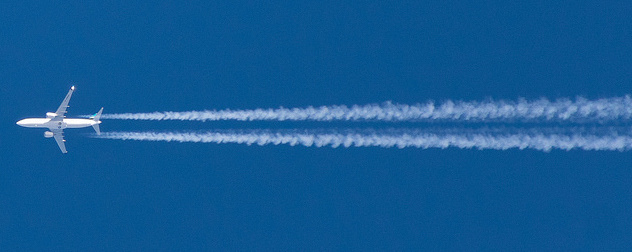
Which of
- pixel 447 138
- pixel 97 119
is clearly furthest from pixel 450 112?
pixel 97 119

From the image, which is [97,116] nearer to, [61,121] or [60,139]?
[61,121]

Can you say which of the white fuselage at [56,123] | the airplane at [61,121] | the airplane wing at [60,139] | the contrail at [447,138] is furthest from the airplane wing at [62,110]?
the contrail at [447,138]

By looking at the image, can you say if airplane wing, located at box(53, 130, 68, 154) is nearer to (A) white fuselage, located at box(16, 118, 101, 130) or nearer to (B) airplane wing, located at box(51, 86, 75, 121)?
(A) white fuselage, located at box(16, 118, 101, 130)

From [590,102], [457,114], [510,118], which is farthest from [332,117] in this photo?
[590,102]

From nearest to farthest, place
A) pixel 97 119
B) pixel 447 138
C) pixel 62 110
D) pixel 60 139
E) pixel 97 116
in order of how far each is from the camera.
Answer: pixel 447 138 → pixel 97 119 → pixel 97 116 → pixel 62 110 → pixel 60 139

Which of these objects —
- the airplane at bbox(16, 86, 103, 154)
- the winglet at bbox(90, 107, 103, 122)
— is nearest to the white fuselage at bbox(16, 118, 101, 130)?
the airplane at bbox(16, 86, 103, 154)

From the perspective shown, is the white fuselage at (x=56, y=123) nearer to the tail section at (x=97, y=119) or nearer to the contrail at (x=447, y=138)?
the tail section at (x=97, y=119)

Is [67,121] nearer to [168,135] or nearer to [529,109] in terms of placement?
[168,135]
